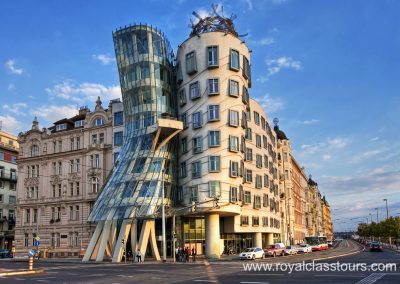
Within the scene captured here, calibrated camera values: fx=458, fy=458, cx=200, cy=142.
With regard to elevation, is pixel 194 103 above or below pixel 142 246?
above

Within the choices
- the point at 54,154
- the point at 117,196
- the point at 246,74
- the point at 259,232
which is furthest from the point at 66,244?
the point at 246,74

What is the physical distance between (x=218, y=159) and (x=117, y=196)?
44.1ft

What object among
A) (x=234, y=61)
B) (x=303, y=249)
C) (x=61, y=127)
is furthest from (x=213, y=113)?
(x=61, y=127)

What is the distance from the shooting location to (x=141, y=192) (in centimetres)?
5616

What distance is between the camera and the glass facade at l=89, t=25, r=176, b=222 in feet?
183

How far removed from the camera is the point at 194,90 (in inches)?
2440

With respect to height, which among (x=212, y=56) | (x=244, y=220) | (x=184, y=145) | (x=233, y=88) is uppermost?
(x=212, y=56)

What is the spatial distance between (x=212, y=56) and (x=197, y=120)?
28.6 feet

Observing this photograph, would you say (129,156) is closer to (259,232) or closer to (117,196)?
(117,196)

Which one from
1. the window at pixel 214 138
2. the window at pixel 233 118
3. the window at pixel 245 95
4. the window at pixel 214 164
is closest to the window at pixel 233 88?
the window at pixel 245 95

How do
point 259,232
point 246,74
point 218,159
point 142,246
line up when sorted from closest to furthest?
point 142,246, point 218,159, point 246,74, point 259,232

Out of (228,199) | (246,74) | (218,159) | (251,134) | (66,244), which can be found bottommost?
→ (66,244)

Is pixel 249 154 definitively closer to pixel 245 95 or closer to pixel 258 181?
pixel 258 181

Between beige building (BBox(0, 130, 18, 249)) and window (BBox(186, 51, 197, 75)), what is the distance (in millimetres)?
55164
